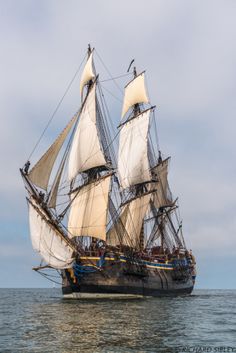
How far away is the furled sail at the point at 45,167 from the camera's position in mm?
47906

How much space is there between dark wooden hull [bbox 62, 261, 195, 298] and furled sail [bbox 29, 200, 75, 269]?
329cm

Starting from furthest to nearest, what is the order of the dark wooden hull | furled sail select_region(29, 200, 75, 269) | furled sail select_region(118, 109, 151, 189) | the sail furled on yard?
furled sail select_region(118, 109, 151, 189) < the sail furled on yard < the dark wooden hull < furled sail select_region(29, 200, 75, 269)

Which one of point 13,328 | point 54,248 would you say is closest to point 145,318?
point 13,328

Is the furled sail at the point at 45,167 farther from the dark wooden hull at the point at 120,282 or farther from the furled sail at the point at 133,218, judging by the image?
the furled sail at the point at 133,218

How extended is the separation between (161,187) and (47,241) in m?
35.7

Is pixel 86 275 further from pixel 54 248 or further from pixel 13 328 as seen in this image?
pixel 13 328

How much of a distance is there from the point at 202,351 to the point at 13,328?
12.3 m

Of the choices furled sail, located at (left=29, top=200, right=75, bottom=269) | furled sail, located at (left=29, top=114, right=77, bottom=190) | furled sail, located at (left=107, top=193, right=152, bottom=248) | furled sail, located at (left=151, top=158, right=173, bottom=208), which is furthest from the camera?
furled sail, located at (left=151, top=158, right=173, bottom=208)

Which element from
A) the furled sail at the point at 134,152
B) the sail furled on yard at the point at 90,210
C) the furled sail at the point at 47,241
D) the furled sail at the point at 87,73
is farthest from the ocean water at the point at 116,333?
the furled sail at the point at 87,73

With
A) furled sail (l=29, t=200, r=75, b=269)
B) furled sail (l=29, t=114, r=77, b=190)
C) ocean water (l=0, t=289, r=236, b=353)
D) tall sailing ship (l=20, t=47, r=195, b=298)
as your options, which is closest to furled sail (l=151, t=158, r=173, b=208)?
tall sailing ship (l=20, t=47, r=195, b=298)

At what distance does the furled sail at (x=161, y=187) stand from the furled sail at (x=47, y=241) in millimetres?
31121

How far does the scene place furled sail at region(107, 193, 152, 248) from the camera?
213 feet

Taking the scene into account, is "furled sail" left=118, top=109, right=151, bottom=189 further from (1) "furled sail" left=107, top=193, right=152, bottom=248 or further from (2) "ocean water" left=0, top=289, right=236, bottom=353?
(2) "ocean water" left=0, top=289, right=236, bottom=353

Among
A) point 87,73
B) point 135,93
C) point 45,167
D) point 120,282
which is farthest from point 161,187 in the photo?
point 45,167
